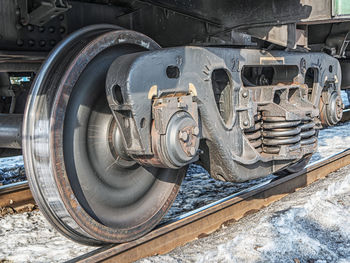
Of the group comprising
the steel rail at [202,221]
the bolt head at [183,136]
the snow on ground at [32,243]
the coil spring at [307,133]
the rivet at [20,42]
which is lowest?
the snow on ground at [32,243]

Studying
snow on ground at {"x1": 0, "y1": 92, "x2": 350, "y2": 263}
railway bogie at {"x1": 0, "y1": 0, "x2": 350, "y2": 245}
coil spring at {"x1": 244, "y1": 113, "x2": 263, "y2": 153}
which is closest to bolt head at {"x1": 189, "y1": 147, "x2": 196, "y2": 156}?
Answer: railway bogie at {"x1": 0, "y1": 0, "x2": 350, "y2": 245}

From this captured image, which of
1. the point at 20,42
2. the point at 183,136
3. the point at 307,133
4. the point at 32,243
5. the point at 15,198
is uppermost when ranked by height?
the point at 20,42

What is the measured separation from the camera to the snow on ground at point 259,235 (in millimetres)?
2844

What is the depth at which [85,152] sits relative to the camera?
275 cm

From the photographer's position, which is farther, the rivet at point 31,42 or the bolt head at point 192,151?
the rivet at point 31,42

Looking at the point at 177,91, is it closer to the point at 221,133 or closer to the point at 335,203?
the point at 221,133

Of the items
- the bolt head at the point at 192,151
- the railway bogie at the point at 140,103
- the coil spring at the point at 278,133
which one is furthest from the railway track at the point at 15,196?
the coil spring at the point at 278,133

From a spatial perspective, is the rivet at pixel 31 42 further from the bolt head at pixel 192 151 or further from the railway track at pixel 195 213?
the railway track at pixel 195 213

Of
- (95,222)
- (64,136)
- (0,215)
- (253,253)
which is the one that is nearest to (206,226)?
(253,253)

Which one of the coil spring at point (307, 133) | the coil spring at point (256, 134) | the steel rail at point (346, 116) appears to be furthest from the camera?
the steel rail at point (346, 116)

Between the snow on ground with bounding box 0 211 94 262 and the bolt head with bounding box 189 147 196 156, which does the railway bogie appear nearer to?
the bolt head with bounding box 189 147 196 156

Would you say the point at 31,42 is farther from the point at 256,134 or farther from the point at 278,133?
the point at 278,133

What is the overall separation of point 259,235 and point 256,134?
0.85 meters

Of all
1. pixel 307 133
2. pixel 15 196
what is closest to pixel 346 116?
pixel 307 133
